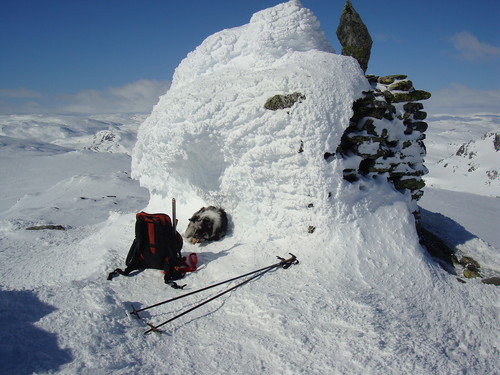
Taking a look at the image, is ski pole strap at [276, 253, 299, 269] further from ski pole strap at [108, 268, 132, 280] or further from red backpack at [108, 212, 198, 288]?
ski pole strap at [108, 268, 132, 280]

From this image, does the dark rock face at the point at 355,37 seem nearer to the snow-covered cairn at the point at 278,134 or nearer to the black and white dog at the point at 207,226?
the snow-covered cairn at the point at 278,134

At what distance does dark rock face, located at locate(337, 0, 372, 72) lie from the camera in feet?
27.0

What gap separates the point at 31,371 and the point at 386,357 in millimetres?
3760

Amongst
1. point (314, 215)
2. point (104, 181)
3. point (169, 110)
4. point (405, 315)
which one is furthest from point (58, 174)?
point (405, 315)

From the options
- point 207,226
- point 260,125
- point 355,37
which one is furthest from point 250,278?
point 355,37

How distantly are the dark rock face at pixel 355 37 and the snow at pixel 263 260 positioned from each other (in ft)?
2.02

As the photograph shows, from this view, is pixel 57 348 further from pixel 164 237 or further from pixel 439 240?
pixel 439 240

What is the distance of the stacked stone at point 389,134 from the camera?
6.71 meters

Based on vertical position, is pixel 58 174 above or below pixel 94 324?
below

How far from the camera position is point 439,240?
7.62 meters

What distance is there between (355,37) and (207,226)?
5.73 metres

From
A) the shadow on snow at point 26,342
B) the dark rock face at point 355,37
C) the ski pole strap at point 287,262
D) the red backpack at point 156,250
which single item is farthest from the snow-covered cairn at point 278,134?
the shadow on snow at point 26,342

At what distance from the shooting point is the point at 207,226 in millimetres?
7234

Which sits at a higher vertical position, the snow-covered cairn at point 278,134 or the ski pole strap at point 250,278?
the snow-covered cairn at point 278,134
